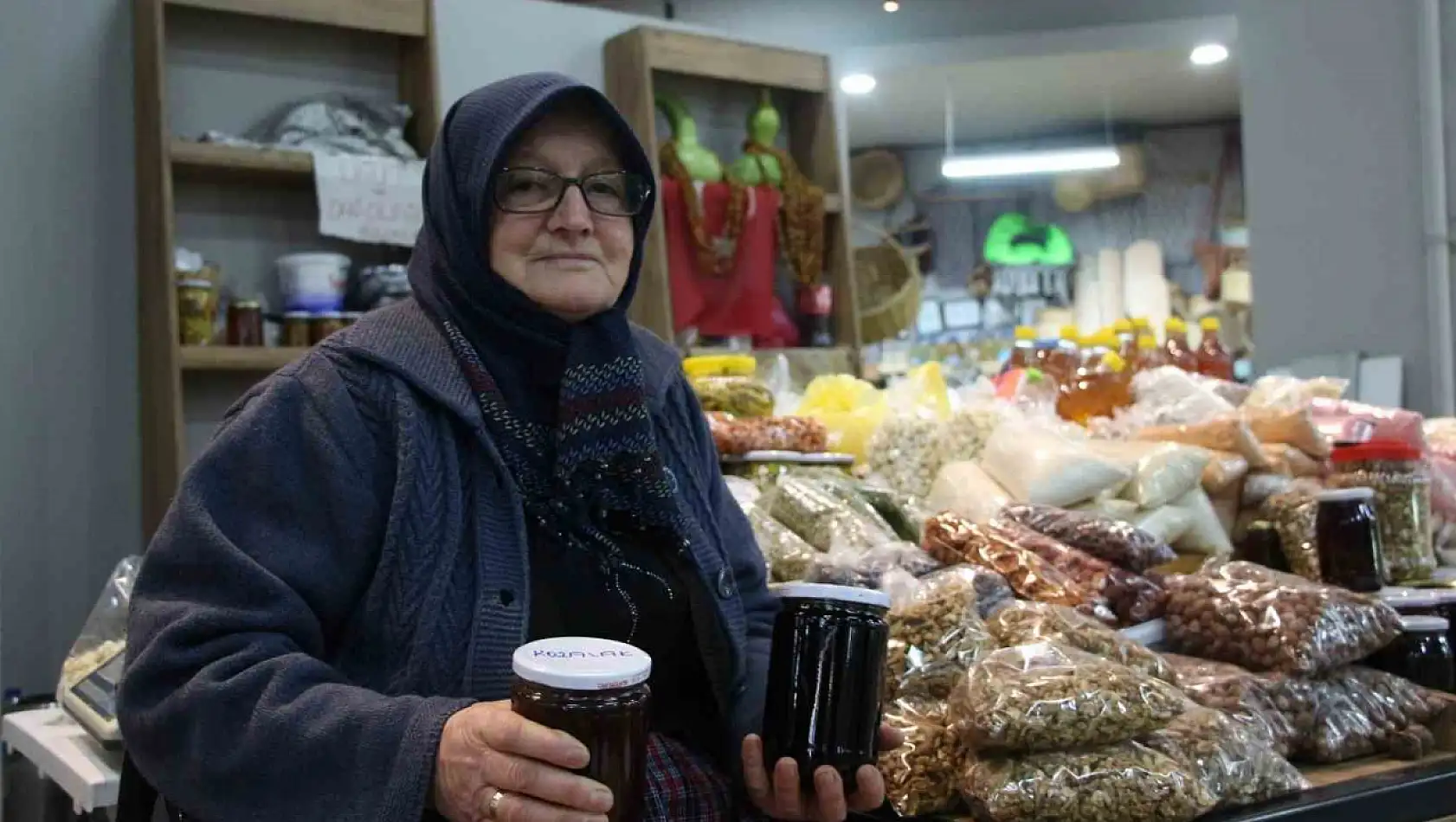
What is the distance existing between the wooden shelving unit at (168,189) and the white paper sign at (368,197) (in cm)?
7

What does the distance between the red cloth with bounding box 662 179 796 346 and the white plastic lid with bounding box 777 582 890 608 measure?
3.06 m

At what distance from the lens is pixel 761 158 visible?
4.45 metres

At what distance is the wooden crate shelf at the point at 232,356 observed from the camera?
127 inches

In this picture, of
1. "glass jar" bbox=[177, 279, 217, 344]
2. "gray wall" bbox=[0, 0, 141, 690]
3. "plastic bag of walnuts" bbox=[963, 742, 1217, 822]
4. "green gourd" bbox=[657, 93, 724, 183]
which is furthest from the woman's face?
"green gourd" bbox=[657, 93, 724, 183]

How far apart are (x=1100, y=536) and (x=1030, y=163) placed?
7391 millimetres

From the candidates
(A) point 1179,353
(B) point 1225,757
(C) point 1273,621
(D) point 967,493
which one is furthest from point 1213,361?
(B) point 1225,757

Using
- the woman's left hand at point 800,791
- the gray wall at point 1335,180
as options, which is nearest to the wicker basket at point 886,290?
the gray wall at point 1335,180

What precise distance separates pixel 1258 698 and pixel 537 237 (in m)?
1.03

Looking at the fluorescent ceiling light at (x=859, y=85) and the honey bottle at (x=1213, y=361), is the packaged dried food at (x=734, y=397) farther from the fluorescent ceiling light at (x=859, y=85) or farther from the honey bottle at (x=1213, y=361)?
the fluorescent ceiling light at (x=859, y=85)

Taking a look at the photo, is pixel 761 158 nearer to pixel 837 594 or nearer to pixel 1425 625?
pixel 1425 625

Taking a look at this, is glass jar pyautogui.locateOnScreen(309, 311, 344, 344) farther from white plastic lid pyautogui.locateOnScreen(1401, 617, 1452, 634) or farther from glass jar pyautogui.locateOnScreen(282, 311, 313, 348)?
white plastic lid pyautogui.locateOnScreen(1401, 617, 1452, 634)

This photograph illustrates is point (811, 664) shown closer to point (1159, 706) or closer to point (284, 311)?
point (1159, 706)

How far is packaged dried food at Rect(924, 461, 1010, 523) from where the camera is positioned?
2.19 meters

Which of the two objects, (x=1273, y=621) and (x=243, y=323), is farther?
(x=243, y=323)
